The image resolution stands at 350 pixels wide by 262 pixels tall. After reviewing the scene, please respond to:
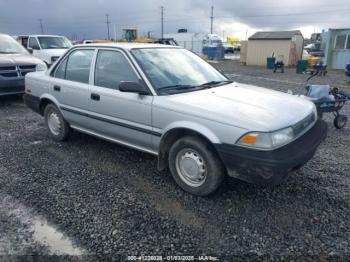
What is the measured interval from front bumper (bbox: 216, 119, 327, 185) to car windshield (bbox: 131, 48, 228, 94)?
1053 mm

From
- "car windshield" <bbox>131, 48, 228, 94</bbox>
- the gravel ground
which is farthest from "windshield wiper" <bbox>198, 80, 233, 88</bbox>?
the gravel ground

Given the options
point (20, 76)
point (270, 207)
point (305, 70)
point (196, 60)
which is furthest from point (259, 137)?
point (305, 70)

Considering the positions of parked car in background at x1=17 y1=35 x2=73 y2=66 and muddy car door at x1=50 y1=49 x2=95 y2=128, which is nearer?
muddy car door at x1=50 y1=49 x2=95 y2=128

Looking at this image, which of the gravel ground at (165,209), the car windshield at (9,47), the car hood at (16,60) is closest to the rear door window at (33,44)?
the car windshield at (9,47)

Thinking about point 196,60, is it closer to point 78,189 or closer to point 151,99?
point 151,99

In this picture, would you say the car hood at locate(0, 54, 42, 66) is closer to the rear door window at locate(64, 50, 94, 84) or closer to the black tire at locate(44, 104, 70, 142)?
the black tire at locate(44, 104, 70, 142)

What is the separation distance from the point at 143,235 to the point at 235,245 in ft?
2.68

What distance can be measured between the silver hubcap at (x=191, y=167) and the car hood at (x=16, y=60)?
20.6 feet

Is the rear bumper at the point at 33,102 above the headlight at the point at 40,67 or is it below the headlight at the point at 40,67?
below

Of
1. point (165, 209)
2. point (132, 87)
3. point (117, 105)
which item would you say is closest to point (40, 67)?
point (117, 105)

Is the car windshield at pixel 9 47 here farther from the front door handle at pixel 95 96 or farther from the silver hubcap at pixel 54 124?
the front door handle at pixel 95 96

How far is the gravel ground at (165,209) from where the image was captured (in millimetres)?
2471

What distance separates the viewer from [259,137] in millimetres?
2664

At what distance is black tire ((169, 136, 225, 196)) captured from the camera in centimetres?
297
